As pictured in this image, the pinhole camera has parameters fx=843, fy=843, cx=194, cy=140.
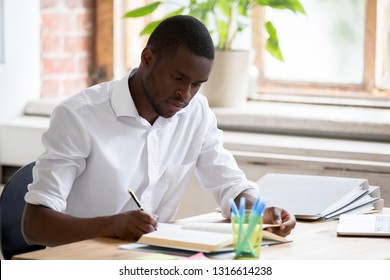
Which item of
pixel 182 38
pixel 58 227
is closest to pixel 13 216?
pixel 58 227

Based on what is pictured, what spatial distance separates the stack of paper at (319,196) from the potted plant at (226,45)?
0.86 meters

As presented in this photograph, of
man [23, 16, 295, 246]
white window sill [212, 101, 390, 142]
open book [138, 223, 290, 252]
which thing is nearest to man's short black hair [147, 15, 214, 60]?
man [23, 16, 295, 246]

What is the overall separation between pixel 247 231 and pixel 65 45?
2.08 m

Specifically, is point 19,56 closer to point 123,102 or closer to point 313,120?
point 313,120

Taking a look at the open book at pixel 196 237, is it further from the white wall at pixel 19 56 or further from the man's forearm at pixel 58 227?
the white wall at pixel 19 56

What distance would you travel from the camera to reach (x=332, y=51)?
3.40 meters

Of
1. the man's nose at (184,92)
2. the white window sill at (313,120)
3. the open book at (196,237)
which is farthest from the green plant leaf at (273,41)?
the open book at (196,237)

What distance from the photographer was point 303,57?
3467mm

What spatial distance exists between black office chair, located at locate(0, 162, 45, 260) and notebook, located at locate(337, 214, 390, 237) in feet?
2.66

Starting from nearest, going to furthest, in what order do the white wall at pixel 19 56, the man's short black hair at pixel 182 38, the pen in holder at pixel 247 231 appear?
the pen in holder at pixel 247 231
the man's short black hair at pixel 182 38
the white wall at pixel 19 56

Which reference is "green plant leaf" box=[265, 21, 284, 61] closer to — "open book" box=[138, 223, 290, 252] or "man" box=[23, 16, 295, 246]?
"man" box=[23, 16, 295, 246]

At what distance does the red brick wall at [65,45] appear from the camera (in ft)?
11.5

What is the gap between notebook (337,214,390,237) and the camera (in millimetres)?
2018

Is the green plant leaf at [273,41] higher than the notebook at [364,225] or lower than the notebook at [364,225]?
higher
